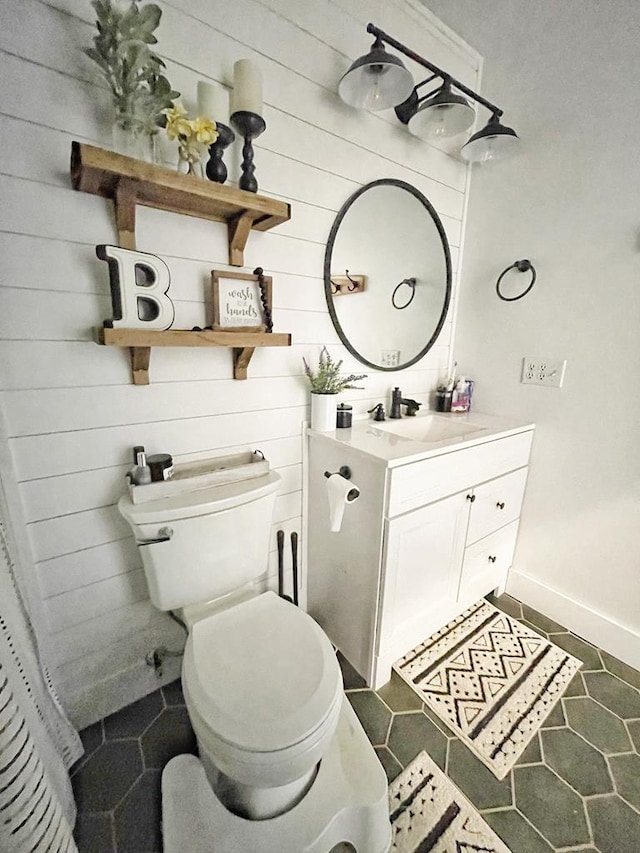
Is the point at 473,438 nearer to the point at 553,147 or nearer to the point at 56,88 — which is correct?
the point at 553,147

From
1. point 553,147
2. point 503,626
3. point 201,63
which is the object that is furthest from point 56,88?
point 503,626

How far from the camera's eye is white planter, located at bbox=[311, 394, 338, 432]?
52.6 inches

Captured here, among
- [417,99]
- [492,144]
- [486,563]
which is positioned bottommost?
[486,563]

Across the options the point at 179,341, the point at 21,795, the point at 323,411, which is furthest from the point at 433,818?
the point at 179,341

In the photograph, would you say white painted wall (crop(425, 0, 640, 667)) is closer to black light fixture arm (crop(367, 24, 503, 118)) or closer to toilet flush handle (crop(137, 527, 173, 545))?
black light fixture arm (crop(367, 24, 503, 118))

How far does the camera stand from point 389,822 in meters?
0.92

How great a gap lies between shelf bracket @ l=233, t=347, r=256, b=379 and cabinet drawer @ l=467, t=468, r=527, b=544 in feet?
3.28

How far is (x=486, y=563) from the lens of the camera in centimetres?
161

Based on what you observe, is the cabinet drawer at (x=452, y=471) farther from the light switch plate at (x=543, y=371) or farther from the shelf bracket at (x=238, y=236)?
the shelf bracket at (x=238, y=236)

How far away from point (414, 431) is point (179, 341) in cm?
111

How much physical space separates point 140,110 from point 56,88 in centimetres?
22

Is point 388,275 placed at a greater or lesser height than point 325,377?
greater

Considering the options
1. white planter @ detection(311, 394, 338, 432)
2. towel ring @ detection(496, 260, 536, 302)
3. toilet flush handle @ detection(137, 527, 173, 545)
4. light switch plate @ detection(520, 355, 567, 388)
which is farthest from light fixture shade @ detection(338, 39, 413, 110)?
toilet flush handle @ detection(137, 527, 173, 545)

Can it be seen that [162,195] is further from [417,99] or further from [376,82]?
[417,99]
